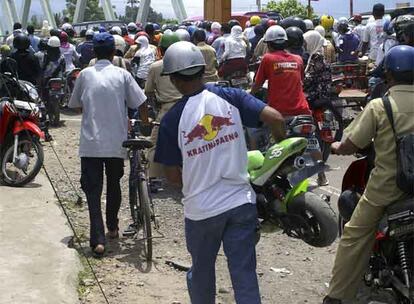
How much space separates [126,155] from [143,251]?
843 mm

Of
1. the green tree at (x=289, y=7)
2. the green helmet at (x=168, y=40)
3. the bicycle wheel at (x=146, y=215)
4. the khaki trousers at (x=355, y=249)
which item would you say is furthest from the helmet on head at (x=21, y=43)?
the green tree at (x=289, y=7)

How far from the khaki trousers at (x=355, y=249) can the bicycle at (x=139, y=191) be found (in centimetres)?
183

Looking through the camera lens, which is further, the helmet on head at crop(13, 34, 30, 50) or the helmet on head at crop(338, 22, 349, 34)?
the helmet on head at crop(338, 22, 349, 34)

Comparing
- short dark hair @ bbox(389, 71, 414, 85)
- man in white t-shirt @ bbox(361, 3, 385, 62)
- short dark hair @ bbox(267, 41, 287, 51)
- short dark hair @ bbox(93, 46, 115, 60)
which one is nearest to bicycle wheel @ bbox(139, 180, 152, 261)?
short dark hair @ bbox(93, 46, 115, 60)

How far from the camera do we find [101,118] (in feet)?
17.9

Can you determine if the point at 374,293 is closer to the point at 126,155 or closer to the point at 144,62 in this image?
the point at 126,155

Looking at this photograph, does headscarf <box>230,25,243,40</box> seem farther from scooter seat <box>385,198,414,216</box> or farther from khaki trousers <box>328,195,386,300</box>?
scooter seat <box>385,198,414,216</box>

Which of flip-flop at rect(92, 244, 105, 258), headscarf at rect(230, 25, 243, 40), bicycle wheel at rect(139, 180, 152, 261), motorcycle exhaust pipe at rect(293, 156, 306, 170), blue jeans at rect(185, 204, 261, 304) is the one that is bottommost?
flip-flop at rect(92, 244, 105, 258)

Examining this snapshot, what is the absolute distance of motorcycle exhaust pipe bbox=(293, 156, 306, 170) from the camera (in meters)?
3.80

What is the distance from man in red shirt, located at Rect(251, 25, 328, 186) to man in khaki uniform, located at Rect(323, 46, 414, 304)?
2.99 meters

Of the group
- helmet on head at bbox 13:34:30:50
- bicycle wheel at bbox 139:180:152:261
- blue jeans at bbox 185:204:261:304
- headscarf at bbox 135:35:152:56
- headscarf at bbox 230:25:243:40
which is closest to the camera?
blue jeans at bbox 185:204:261:304

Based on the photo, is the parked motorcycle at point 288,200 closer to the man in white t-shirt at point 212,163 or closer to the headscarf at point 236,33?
the man in white t-shirt at point 212,163

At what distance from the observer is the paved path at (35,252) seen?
4.48 m

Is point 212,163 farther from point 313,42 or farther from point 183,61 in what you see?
point 313,42
